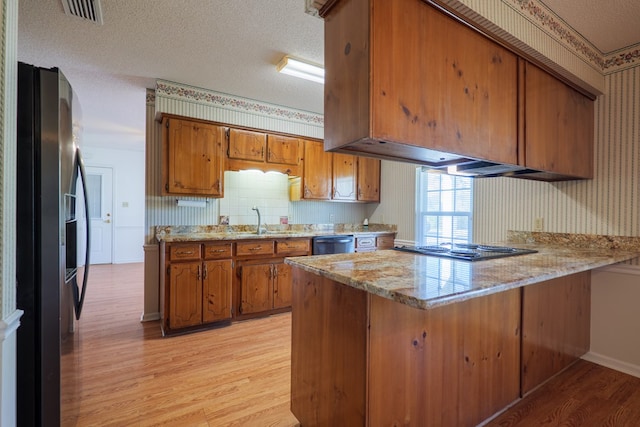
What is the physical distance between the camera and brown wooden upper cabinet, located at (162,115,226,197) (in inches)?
123

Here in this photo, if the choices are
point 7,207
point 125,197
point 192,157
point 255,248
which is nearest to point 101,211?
point 125,197

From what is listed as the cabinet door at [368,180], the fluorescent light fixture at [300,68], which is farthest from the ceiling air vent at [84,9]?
the cabinet door at [368,180]

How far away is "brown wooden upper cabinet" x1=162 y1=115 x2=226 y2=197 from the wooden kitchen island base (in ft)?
6.87

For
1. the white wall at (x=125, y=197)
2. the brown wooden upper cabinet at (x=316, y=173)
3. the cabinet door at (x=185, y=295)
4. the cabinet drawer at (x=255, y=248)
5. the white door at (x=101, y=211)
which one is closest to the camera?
the cabinet door at (x=185, y=295)

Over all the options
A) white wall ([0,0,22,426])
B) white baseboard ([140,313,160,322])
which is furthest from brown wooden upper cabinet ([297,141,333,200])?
white wall ([0,0,22,426])

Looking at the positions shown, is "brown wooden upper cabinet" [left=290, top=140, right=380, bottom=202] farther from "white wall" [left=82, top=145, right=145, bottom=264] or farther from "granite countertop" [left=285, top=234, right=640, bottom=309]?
"white wall" [left=82, top=145, right=145, bottom=264]

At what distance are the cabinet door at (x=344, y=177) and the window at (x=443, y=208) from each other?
3.06 feet

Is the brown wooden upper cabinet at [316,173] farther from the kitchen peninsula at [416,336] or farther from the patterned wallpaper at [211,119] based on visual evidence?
the kitchen peninsula at [416,336]

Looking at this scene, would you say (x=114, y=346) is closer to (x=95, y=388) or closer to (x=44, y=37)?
(x=95, y=388)

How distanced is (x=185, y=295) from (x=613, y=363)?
3.70m

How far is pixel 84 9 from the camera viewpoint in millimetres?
2010

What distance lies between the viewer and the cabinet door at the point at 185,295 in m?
2.88

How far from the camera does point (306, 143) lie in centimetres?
404

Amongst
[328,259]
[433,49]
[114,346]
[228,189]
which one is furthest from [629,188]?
[114,346]
